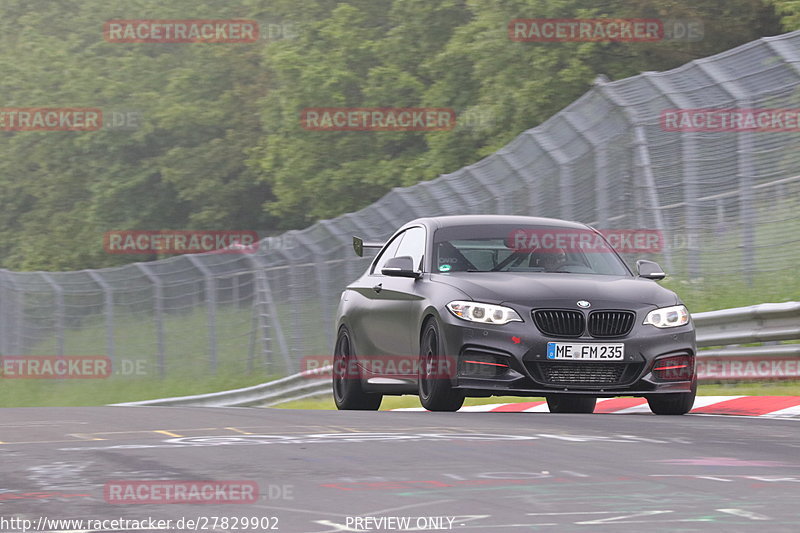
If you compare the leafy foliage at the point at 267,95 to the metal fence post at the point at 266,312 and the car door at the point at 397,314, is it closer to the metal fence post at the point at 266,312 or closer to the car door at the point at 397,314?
the metal fence post at the point at 266,312

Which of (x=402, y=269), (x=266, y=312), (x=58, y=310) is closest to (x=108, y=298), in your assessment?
(x=58, y=310)

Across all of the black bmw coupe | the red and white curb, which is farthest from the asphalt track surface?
the red and white curb

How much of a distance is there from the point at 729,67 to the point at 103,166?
48.3m

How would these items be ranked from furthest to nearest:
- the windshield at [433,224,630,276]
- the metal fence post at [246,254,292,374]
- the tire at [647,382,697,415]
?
1. the metal fence post at [246,254,292,374]
2. the windshield at [433,224,630,276]
3. the tire at [647,382,697,415]

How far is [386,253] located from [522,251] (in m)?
2.06

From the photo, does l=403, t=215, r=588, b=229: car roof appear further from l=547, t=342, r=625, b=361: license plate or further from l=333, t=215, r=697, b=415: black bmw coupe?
l=547, t=342, r=625, b=361: license plate

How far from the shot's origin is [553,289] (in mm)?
11148

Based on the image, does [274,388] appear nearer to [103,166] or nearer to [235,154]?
[235,154]

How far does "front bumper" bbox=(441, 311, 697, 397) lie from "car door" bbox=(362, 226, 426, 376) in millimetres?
876

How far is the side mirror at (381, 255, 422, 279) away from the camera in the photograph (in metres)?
11.9

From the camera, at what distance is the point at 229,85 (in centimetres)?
6041

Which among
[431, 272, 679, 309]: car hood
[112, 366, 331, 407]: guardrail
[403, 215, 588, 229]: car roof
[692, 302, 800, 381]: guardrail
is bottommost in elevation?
[112, 366, 331, 407]: guardrail

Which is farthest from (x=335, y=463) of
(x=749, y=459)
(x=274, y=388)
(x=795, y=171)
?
(x=274, y=388)

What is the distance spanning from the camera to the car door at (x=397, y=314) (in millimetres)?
12008
